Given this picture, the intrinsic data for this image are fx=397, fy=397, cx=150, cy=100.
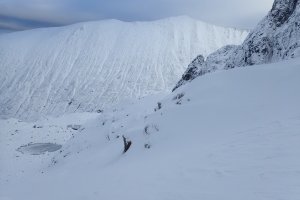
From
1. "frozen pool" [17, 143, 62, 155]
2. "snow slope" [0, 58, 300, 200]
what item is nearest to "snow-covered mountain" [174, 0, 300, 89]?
"snow slope" [0, 58, 300, 200]

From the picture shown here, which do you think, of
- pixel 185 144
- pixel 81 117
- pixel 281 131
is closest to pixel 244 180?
pixel 281 131

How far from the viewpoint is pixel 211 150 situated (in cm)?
1401

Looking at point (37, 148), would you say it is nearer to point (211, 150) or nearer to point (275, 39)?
point (275, 39)

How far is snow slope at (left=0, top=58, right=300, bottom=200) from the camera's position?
1105 cm

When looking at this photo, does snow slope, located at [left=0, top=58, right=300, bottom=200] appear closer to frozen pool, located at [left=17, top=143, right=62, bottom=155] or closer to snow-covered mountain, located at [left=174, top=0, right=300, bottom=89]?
snow-covered mountain, located at [left=174, top=0, right=300, bottom=89]

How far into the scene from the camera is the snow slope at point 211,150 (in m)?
11.0

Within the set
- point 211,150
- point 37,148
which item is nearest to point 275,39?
point 211,150

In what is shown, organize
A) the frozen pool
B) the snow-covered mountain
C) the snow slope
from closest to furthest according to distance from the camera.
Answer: the snow slope → the snow-covered mountain → the frozen pool

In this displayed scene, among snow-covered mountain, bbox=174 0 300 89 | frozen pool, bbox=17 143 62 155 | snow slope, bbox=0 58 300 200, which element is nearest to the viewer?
snow slope, bbox=0 58 300 200

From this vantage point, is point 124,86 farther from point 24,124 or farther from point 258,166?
point 258,166

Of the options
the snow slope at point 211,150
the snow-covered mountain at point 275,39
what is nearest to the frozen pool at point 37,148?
the snow slope at point 211,150

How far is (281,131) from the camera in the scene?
13656mm

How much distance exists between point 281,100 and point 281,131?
11.7 feet

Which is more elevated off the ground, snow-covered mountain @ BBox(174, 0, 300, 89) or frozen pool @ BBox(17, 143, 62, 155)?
snow-covered mountain @ BBox(174, 0, 300, 89)
